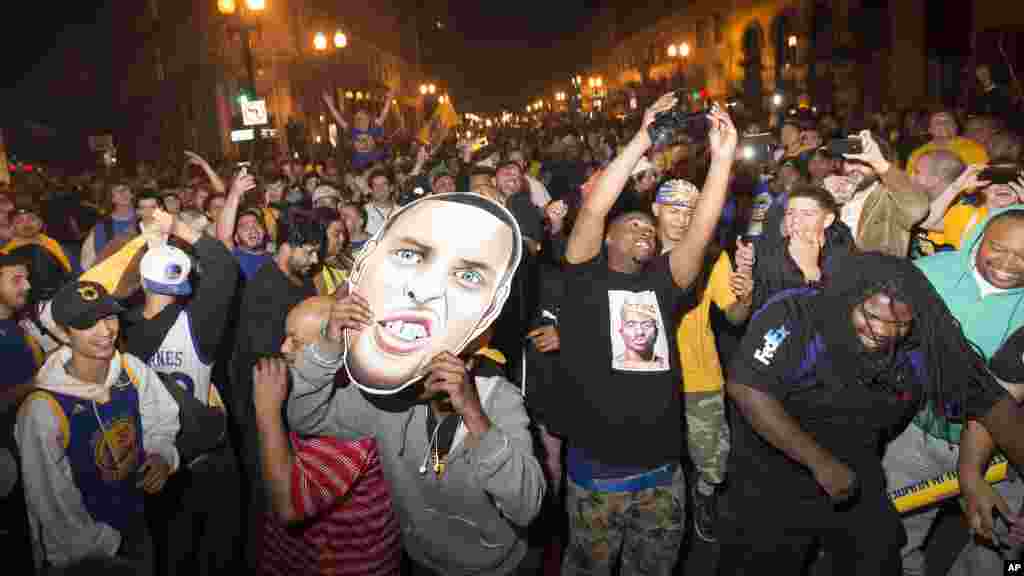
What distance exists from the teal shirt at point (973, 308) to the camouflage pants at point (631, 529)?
138 centimetres

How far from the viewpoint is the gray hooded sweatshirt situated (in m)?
2.53

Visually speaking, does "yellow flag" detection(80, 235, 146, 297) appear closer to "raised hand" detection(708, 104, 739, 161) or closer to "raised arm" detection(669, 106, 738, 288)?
"raised arm" detection(669, 106, 738, 288)

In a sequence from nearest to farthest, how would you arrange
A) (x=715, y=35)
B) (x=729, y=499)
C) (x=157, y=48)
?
(x=729, y=499) → (x=157, y=48) → (x=715, y=35)

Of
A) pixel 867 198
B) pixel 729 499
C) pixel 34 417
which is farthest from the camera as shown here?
pixel 867 198

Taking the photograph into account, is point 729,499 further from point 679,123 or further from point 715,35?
point 715,35

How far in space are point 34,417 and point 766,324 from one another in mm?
3210

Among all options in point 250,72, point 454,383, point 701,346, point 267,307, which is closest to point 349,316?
point 454,383

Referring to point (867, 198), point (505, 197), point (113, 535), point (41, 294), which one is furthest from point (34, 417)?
point (867, 198)

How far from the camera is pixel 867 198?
15.7 feet

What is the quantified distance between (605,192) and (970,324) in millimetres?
1956

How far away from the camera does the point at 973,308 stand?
355 cm

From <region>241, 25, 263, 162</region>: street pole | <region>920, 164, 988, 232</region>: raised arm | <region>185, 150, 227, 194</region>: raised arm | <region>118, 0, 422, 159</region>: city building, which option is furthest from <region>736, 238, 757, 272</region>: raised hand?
<region>118, 0, 422, 159</region>: city building

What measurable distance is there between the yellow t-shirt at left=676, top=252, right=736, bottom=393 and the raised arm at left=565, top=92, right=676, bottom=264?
2.96ft

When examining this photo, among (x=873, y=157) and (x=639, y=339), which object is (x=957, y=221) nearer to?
(x=873, y=157)
